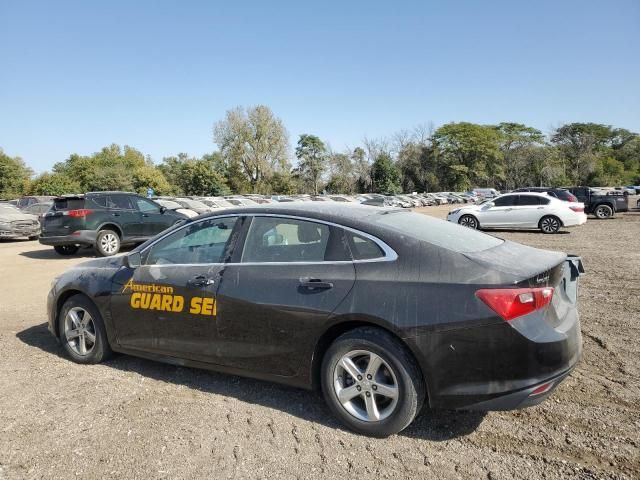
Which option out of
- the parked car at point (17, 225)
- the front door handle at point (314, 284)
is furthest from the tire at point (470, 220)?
the front door handle at point (314, 284)

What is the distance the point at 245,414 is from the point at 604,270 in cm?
813

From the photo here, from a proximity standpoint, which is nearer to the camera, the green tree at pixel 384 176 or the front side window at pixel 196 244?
the front side window at pixel 196 244

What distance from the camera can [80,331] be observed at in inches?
184

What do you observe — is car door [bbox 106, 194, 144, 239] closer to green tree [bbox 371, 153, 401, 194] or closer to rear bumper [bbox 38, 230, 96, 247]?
rear bumper [bbox 38, 230, 96, 247]

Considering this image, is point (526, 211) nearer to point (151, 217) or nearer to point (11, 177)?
point (151, 217)

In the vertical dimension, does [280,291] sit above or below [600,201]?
above

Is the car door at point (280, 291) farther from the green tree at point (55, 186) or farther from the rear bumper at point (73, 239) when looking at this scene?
the green tree at point (55, 186)

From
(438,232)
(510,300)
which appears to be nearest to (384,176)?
(438,232)

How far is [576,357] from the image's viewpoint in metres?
3.11

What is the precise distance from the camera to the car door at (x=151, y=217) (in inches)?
526

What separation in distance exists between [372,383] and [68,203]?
11603 millimetres

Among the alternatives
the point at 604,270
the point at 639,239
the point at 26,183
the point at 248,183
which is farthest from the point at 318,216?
the point at 26,183

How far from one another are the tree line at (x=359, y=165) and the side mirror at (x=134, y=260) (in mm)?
60168

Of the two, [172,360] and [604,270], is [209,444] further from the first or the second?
[604,270]
